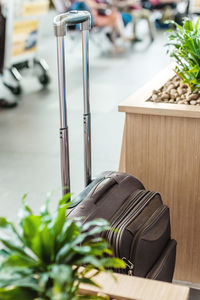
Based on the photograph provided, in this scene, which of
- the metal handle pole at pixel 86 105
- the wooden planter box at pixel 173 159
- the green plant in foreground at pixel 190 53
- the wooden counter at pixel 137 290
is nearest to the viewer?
the wooden counter at pixel 137 290

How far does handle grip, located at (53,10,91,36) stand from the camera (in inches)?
64.4

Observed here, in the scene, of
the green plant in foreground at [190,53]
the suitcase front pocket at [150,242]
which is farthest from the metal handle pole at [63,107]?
the green plant in foreground at [190,53]

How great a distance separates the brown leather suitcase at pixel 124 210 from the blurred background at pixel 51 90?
81 cm

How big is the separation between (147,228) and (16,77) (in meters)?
4.29

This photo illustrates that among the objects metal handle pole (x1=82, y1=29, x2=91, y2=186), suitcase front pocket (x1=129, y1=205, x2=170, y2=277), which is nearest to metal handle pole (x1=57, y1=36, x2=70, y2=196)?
metal handle pole (x1=82, y1=29, x2=91, y2=186)

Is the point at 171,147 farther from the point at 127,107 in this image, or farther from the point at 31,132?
the point at 31,132

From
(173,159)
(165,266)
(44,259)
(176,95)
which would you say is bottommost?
(165,266)

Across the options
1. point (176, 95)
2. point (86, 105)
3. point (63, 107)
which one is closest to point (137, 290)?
point (63, 107)

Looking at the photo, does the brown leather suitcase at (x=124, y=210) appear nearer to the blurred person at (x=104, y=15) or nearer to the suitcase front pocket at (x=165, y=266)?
the suitcase front pocket at (x=165, y=266)

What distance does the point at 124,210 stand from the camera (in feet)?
5.71

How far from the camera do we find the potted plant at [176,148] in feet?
6.80

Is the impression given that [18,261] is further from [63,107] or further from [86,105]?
[86,105]

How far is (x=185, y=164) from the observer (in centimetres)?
211

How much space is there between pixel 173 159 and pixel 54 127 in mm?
2508
